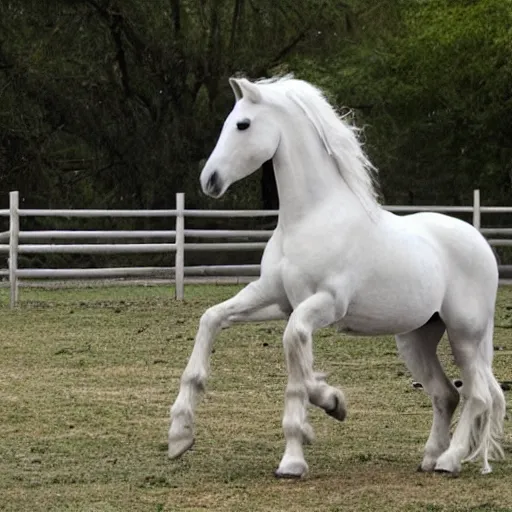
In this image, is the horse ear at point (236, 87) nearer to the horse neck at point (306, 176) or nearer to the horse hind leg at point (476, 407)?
the horse neck at point (306, 176)

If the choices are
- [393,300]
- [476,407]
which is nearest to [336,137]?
[393,300]

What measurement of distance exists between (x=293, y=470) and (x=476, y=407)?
97 centimetres

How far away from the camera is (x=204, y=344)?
252 inches

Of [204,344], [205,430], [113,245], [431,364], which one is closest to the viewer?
[204,344]

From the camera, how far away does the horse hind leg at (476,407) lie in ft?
21.5

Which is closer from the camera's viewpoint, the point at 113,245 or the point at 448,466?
the point at 448,466

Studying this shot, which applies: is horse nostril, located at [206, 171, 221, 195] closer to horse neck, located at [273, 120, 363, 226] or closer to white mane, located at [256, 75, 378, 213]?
horse neck, located at [273, 120, 363, 226]

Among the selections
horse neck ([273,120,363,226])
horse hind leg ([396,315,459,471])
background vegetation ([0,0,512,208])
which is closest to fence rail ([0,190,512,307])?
background vegetation ([0,0,512,208])

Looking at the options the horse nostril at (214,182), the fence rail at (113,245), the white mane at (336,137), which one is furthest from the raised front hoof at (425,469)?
the fence rail at (113,245)

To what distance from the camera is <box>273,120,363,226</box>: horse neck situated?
6461 millimetres

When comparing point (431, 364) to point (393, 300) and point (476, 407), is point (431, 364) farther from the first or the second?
point (393, 300)

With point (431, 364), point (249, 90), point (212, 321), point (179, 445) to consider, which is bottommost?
point (179, 445)

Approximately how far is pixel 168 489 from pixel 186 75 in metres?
18.0

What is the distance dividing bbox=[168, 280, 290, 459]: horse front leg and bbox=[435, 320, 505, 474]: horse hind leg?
0.90 m
